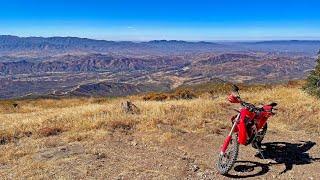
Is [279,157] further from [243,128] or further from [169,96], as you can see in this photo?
[169,96]

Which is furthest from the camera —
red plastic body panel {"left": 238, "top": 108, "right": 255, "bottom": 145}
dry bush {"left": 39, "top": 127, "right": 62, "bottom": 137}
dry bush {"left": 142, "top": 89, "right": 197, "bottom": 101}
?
dry bush {"left": 142, "top": 89, "right": 197, "bottom": 101}

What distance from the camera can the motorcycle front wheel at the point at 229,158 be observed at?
10.9 m

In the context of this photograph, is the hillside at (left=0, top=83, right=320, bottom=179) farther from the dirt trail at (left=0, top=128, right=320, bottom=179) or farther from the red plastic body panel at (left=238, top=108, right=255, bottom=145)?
the red plastic body panel at (left=238, top=108, right=255, bottom=145)

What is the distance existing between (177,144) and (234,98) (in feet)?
11.4

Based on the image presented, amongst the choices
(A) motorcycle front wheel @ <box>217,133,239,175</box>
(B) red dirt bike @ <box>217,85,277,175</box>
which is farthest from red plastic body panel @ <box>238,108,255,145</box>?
(A) motorcycle front wheel @ <box>217,133,239,175</box>

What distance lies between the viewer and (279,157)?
12.6 meters

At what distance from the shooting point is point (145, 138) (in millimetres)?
15016

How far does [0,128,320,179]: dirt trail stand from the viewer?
11.1 metres

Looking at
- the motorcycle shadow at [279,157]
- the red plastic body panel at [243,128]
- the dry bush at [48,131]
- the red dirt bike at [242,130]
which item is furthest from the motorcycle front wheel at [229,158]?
the dry bush at [48,131]

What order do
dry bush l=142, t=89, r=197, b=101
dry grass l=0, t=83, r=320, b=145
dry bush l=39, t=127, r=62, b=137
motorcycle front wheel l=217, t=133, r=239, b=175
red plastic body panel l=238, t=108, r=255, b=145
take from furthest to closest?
dry bush l=142, t=89, r=197, b=101
dry grass l=0, t=83, r=320, b=145
dry bush l=39, t=127, r=62, b=137
red plastic body panel l=238, t=108, r=255, b=145
motorcycle front wheel l=217, t=133, r=239, b=175

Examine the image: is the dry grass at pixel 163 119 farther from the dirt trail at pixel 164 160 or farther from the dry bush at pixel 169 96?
the dry bush at pixel 169 96

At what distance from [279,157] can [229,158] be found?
2278 mm

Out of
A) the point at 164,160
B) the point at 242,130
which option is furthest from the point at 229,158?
the point at 164,160

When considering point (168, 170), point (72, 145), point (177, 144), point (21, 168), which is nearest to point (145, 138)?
point (177, 144)
